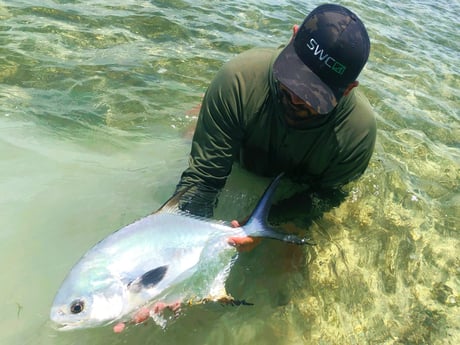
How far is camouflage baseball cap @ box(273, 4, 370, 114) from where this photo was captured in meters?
2.27

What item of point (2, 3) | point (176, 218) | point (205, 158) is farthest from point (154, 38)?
point (176, 218)

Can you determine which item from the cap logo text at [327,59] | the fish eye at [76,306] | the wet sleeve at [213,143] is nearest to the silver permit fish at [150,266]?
the fish eye at [76,306]

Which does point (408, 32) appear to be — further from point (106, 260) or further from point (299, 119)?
point (106, 260)

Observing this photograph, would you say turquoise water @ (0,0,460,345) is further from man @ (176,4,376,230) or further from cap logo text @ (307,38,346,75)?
cap logo text @ (307,38,346,75)

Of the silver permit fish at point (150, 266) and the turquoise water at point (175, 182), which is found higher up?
the silver permit fish at point (150, 266)

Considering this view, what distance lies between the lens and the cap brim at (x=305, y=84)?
229 centimetres

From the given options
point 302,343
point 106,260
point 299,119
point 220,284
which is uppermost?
point 299,119

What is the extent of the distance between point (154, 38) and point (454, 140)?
398 cm

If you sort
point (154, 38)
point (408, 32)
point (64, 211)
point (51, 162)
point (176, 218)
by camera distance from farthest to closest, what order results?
point (408, 32) < point (154, 38) < point (51, 162) < point (64, 211) < point (176, 218)

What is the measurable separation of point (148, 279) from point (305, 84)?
1.27 meters

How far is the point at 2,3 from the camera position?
19.8 ft

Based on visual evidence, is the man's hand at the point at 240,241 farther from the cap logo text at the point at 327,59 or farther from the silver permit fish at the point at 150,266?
the cap logo text at the point at 327,59

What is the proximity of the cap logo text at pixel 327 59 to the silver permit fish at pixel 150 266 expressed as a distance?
0.70m

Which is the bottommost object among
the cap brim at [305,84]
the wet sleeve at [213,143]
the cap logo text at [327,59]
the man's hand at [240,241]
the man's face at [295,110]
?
the man's hand at [240,241]
